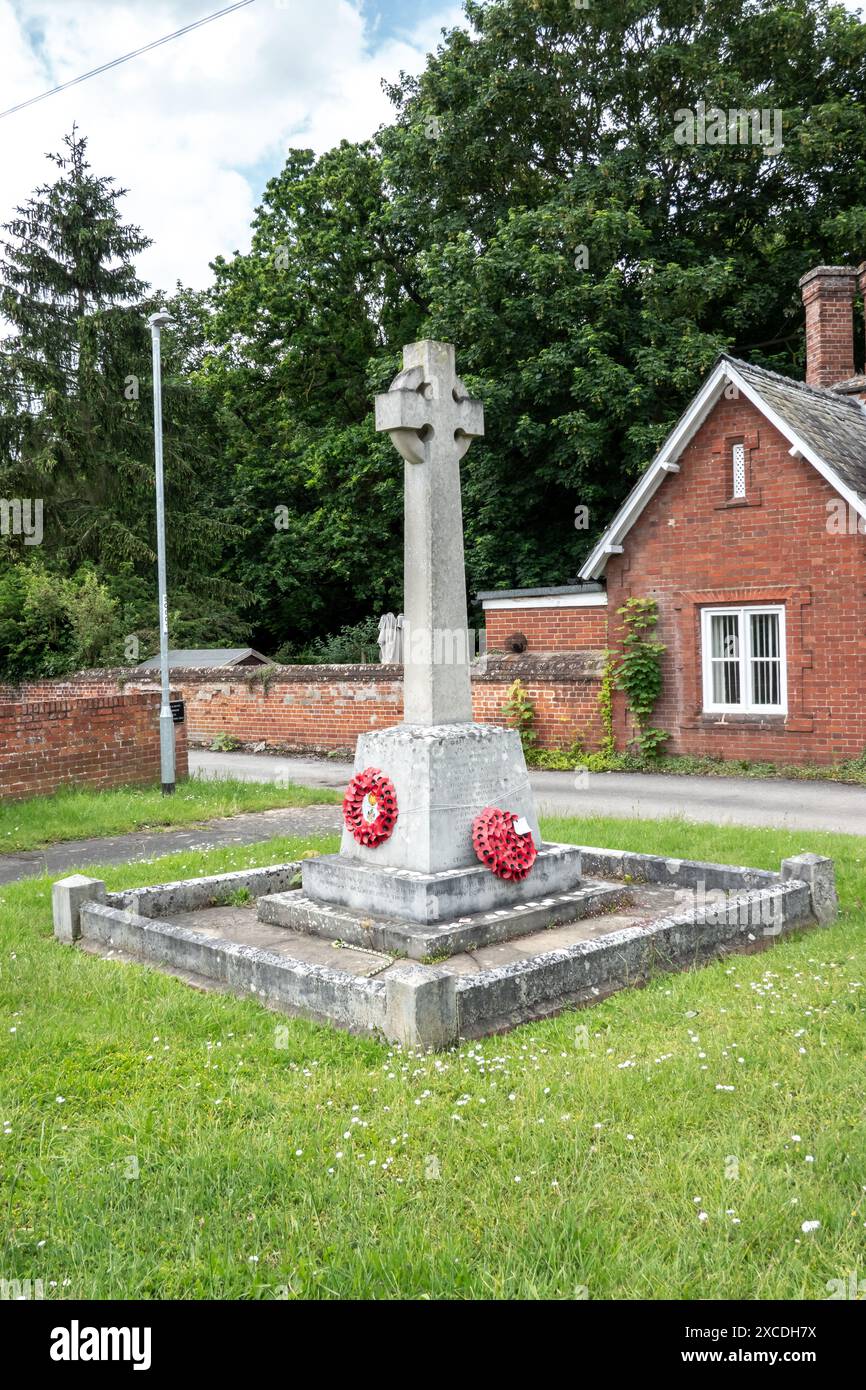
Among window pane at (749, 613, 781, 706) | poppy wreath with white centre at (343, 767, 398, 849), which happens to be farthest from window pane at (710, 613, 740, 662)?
poppy wreath with white centre at (343, 767, 398, 849)

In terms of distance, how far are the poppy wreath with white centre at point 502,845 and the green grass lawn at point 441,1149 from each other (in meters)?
1.42

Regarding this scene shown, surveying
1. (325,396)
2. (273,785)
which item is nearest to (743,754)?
(273,785)

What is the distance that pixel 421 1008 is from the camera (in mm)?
4934

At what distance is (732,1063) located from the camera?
4.61 metres

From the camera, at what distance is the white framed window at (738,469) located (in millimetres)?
16812

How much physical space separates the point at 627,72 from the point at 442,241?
19.0 feet

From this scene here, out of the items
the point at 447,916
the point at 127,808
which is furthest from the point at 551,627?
the point at 447,916

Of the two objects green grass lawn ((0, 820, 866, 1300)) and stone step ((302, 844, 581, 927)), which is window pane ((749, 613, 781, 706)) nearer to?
stone step ((302, 844, 581, 927))

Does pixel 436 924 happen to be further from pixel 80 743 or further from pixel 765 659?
pixel 765 659

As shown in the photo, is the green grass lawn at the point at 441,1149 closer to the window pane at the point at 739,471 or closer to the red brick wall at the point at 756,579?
the red brick wall at the point at 756,579

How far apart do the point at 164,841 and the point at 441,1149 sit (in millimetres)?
7966

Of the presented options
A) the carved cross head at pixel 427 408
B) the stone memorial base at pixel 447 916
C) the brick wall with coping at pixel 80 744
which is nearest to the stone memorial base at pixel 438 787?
the stone memorial base at pixel 447 916

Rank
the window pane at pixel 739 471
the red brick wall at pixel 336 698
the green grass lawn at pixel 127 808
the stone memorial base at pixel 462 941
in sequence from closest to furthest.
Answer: the stone memorial base at pixel 462 941 → the green grass lawn at pixel 127 808 → the window pane at pixel 739 471 → the red brick wall at pixel 336 698

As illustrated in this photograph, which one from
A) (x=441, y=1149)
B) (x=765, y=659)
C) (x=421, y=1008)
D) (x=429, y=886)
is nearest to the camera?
(x=441, y=1149)
